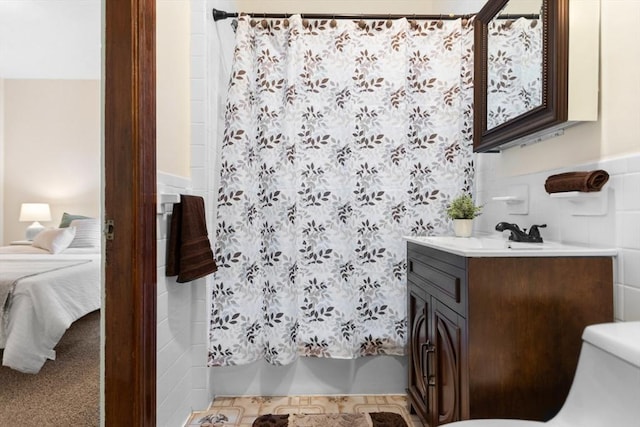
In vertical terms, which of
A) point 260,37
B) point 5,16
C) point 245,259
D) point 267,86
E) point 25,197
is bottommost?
point 245,259

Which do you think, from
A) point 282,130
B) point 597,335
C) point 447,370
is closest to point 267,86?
point 282,130

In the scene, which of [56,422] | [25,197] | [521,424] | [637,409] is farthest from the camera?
[25,197]

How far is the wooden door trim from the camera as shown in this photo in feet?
4.08

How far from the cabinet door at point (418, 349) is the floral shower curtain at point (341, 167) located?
0.21 meters

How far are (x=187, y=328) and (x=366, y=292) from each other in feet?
3.00

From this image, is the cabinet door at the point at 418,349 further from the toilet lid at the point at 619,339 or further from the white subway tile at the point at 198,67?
the white subway tile at the point at 198,67

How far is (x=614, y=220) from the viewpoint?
1096mm

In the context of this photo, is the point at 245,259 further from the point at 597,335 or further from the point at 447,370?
the point at 597,335

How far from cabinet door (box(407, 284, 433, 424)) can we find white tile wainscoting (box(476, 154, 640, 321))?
55cm

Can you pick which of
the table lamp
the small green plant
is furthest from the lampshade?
the small green plant

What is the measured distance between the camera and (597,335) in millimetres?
744

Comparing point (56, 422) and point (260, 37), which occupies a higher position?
point (260, 37)

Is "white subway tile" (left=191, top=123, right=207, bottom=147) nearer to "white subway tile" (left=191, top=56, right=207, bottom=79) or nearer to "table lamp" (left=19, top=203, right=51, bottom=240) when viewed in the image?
"white subway tile" (left=191, top=56, right=207, bottom=79)

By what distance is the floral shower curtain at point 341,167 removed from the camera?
6.42ft
